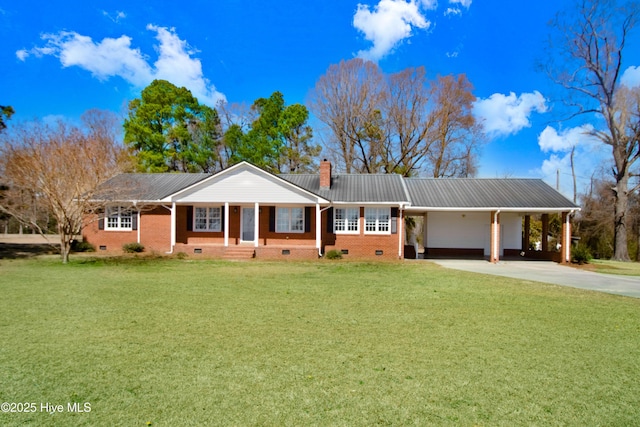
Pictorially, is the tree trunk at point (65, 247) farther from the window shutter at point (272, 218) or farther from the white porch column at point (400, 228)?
the white porch column at point (400, 228)

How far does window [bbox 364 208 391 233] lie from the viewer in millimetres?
20084

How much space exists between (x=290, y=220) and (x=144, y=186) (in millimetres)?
8745

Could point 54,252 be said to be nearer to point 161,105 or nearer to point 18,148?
point 18,148

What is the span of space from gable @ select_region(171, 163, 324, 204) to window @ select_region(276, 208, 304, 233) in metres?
1.10

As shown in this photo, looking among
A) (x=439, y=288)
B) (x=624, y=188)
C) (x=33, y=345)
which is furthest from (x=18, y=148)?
(x=624, y=188)

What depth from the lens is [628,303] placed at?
30.1 ft

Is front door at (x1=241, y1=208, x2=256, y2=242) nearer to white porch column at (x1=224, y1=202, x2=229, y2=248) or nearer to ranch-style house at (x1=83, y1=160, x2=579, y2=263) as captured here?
ranch-style house at (x1=83, y1=160, x2=579, y2=263)

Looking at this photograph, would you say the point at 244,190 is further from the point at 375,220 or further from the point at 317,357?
the point at 317,357

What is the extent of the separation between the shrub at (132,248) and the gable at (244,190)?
10.3ft

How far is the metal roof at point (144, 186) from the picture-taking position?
19.1 m

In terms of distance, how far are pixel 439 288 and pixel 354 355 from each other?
6449 millimetres

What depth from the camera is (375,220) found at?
20141 mm

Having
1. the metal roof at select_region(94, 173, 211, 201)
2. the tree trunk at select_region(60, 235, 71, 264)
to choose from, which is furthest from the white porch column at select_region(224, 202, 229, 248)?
the tree trunk at select_region(60, 235, 71, 264)

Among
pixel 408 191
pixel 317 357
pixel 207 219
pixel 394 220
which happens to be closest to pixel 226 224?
pixel 207 219
